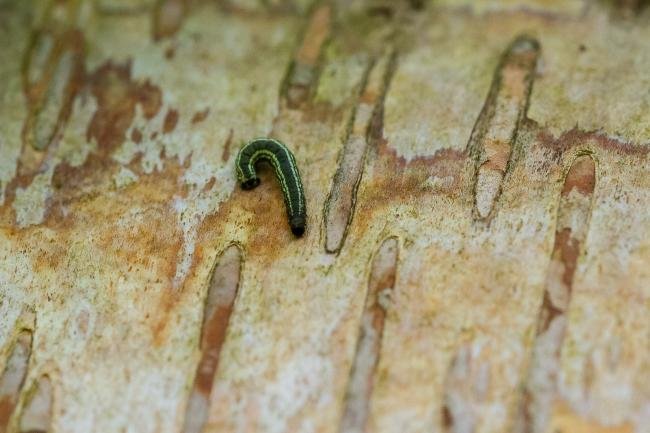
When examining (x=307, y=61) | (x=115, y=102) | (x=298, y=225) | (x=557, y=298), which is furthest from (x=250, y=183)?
(x=557, y=298)

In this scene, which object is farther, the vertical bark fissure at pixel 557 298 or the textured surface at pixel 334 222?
the textured surface at pixel 334 222

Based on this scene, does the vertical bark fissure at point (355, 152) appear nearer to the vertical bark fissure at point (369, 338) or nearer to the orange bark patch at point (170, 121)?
the vertical bark fissure at point (369, 338)

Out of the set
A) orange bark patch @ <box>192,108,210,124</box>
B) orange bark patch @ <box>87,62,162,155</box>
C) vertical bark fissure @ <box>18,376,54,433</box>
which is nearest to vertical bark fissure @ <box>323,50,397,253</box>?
orange bark patch @ <box>192,108,210,124</box>

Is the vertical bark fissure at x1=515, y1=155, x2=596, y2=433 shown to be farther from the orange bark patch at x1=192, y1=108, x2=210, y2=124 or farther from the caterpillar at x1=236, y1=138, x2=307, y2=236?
the orange bark patch at x1=192, y1=108, x2=210, y2=124

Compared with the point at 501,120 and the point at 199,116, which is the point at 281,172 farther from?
the point at 501,120

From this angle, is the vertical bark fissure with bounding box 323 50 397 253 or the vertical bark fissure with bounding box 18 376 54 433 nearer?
the vertical bark fissure with bounding box 18 376 54 433

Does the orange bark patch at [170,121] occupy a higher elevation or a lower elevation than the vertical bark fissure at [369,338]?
higher

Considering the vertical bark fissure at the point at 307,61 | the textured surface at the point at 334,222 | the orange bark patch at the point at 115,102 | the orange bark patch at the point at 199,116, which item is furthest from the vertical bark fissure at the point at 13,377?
the vertical bark fissure at the point at 307,61
